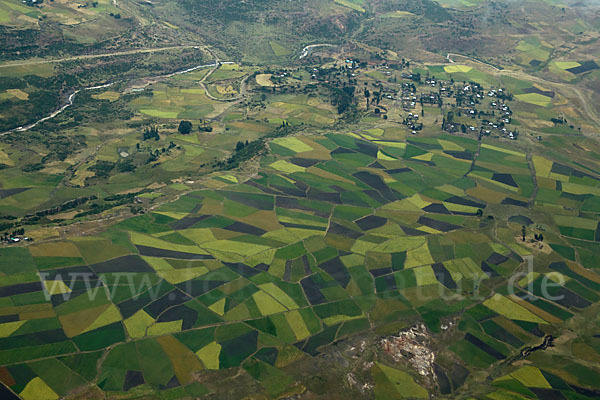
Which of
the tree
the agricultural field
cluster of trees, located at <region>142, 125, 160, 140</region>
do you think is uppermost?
the agricultural field

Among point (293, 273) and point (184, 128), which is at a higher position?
point (293, 273)

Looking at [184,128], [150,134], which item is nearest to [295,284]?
[184,128]

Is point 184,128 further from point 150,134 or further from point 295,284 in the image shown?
point 295,284

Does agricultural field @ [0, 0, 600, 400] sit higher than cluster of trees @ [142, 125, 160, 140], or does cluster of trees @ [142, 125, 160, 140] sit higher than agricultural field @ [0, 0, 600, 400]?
agricultural field @ [0, 0, 600, 400]

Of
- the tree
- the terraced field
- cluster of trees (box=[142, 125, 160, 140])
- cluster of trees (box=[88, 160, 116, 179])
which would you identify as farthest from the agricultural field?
the tree

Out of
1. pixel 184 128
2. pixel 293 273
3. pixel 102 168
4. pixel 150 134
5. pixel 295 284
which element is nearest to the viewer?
pixel 295 284

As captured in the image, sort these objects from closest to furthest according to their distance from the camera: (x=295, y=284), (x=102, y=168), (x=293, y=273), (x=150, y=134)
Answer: (x=295, y=284), (x=293, y=273), (x=102, y=168), (x=150, y=134)

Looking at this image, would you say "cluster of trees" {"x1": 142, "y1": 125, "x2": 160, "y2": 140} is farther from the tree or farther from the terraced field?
the terraced field

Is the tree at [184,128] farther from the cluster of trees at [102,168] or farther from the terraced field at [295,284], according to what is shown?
the terraced field at [295,284]

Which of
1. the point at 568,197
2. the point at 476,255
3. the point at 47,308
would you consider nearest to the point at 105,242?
the point at 47,308

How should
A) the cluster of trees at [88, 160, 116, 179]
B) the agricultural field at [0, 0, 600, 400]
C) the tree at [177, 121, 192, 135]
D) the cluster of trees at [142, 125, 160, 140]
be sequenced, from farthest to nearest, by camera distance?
1. the tree at [177, 121, 192, 135]
2. the cluster of trees at [142, 125, 160, 140]
3. the cluster of trees at [88, 160, 116, 179]
4. the agricultural field at [0, 0, 600, 400]

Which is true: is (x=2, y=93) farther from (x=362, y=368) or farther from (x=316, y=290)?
(x=362, y=368)
